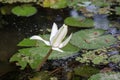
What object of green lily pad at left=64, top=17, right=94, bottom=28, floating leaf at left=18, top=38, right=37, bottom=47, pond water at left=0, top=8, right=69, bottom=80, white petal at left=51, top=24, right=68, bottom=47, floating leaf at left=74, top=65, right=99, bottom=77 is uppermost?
white petal at left=51, top=24, right=68, bottom=47

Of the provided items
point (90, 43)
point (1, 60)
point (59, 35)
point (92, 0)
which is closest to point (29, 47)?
point (1, 60)

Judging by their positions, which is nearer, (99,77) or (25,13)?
(99,77)

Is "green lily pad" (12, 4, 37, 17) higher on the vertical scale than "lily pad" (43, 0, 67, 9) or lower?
lower

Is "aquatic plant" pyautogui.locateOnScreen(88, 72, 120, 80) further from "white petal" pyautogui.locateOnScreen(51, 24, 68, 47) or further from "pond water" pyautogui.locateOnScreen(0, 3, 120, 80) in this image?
"white petal" pyautogui.locateOnScreen(51, 24, 68, 47)

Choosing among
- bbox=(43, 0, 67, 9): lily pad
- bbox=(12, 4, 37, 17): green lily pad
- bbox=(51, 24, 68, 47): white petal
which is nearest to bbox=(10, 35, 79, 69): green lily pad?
bbox=(51, 24, 68, 47): white petal

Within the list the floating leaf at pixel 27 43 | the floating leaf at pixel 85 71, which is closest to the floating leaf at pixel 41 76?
the floating leaf at pixel 85 71

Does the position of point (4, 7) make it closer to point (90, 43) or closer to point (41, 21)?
point (41, 21)
